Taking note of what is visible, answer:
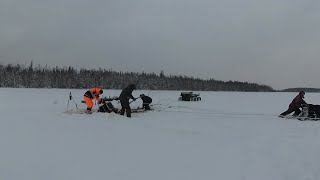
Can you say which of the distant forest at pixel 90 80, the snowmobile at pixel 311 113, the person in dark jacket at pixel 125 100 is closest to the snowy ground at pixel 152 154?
the person in dark jacket at pixel 125 100

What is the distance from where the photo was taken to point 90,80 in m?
103

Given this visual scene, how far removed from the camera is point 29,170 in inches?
244

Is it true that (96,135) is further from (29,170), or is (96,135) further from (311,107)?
(311,107)

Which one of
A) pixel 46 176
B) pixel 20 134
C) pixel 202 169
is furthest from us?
pixel 20 134

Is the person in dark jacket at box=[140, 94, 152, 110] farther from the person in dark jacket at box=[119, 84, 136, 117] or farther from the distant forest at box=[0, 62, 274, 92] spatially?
the distant forest at box=[0, 62, 274, 92]

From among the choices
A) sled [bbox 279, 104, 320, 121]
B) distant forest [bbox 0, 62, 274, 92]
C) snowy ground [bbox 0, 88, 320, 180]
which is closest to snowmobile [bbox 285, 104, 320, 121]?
sled [bbox 279, 104, 320, 121]

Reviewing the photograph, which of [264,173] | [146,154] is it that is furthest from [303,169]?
[146,154]

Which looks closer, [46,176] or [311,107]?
[46,176]

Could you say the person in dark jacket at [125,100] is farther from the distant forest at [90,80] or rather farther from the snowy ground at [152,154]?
the distant forest at [90,80]

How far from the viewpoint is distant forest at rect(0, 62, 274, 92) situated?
8938 centimetres

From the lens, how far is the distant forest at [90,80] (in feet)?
293

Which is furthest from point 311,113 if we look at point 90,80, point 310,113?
point 90,80

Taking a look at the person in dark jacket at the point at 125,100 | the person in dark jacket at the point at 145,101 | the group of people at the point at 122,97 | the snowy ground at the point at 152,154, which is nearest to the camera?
the snowy ground at the point at 152,154

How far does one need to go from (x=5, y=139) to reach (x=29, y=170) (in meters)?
2.62
